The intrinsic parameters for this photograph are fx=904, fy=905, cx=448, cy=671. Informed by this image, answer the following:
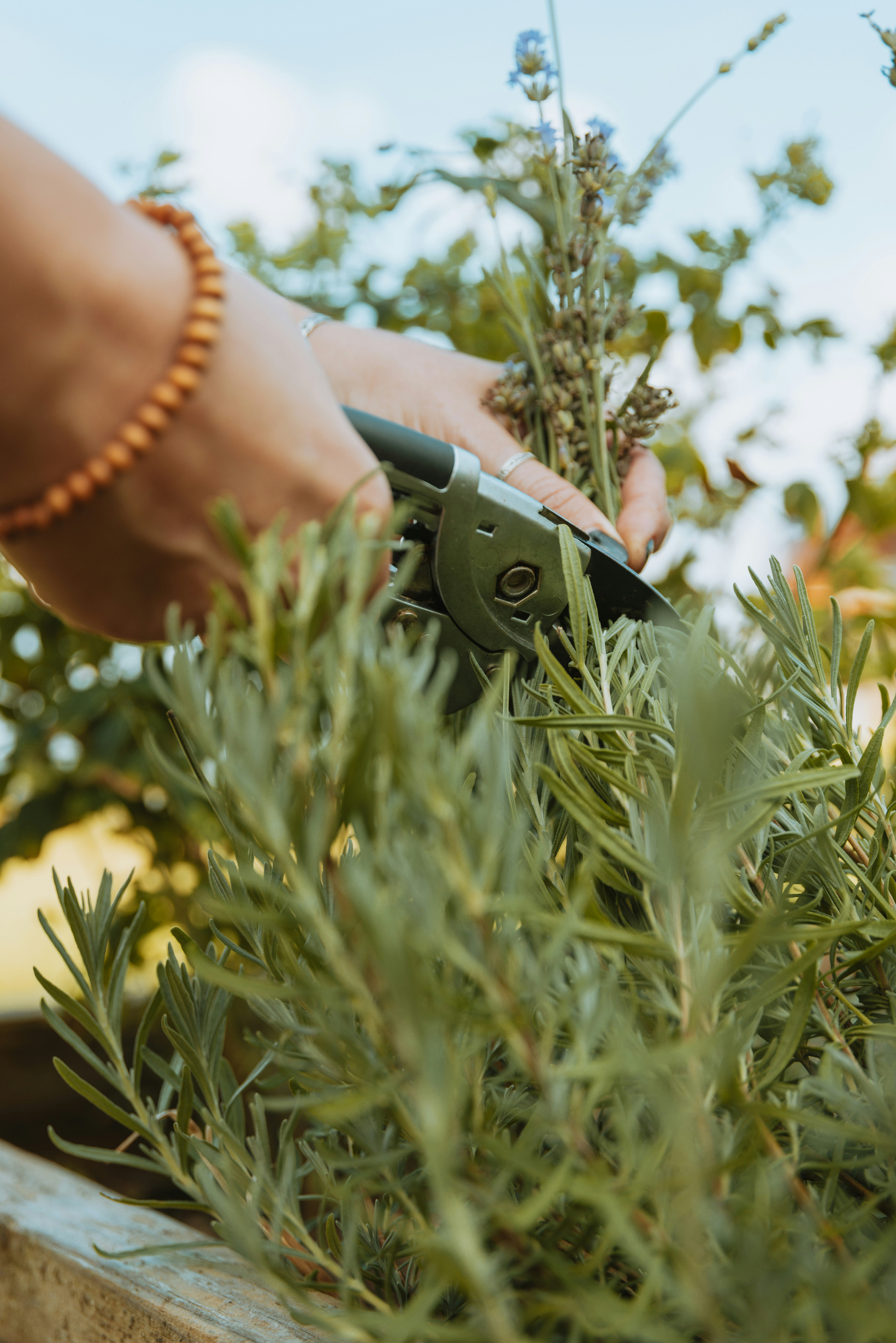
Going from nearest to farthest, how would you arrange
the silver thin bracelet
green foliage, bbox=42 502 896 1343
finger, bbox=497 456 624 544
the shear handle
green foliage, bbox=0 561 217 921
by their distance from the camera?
green foliage, bbox=42 502 896 1343
the shear handle
finger, bbox=497 456 624 544
the silver thin bracelet
green foliage, bbox=0 561 217 921

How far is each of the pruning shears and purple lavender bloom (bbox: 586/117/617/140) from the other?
0.21 m

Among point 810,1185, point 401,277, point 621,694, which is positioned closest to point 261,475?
point 621,694

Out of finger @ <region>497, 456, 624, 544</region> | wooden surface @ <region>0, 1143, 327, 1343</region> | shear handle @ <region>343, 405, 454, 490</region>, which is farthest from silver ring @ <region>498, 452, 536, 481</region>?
wooden surface @ <region>0, 1143, 327, 1343</region>

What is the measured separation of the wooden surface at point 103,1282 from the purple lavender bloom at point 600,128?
19.7 inches

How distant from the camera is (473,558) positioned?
1.14 ft

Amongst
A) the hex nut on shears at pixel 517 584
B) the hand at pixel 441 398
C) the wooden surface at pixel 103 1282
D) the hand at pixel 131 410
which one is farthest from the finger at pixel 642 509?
the wooden surface at pixel 103 1282

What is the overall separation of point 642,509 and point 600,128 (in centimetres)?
19

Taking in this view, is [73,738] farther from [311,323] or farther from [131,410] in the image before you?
[131,410]

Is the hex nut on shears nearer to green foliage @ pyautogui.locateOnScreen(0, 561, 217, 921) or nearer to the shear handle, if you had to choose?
the shear handle

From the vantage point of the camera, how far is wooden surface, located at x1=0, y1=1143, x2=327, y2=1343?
338 millimetres

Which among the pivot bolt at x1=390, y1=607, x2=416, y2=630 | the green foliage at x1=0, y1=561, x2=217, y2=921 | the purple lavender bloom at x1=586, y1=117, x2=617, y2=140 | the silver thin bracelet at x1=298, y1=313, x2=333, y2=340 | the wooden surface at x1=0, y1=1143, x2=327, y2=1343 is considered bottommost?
the green foliage at x1=0, y1=561, x2=217, y2=921

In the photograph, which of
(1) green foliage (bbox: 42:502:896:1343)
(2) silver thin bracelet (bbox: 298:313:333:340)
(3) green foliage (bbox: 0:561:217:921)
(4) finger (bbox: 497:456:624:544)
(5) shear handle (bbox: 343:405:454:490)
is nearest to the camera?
(1) green foliage (bbox: 42:502:896:1343)

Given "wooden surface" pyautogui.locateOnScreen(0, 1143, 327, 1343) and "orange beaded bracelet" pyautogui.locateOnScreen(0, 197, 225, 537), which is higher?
"orange beaded bracelet" pyautogui.locateOnScreen(0, 197, 225, 537)

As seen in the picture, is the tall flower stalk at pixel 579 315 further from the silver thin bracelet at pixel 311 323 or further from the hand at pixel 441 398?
the silver thin bracelet at pixel 311 323
